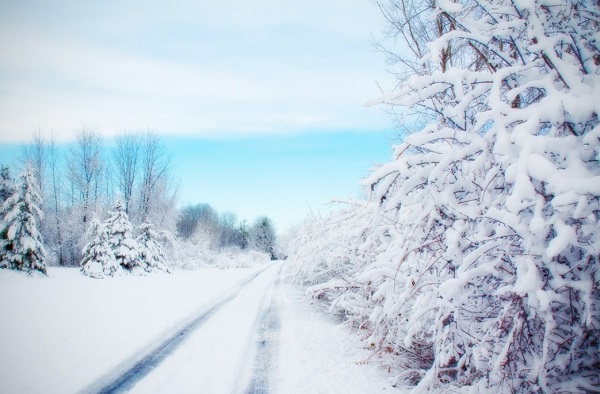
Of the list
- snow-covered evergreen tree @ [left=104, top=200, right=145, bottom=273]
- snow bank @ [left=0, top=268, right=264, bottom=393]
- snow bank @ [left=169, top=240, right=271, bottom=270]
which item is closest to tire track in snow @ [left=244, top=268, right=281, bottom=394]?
snow bank @ [left=0, top=268, right=264, bottom=393]

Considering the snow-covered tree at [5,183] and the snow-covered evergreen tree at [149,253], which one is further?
the snow-covered evergreen tree at [149,253]

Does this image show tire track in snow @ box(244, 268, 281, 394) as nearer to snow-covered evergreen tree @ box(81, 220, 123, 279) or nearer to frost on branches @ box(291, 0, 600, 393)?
frost on branches @ box(291, 0, 600, 393)

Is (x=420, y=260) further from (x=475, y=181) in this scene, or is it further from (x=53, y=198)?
(x=53, y=198)

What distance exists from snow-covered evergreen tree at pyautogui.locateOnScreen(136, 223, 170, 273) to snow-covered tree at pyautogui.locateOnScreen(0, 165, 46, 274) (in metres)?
5.72

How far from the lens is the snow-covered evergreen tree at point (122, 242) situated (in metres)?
18.6

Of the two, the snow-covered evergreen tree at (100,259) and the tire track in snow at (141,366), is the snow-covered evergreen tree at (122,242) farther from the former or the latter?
the tire track in snow at (141,366)

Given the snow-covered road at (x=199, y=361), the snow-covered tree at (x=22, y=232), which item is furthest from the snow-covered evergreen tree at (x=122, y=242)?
the snow-covered road at (x=199, y=361)

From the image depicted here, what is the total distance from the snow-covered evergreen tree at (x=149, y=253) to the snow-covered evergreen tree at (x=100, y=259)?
2.18 metres

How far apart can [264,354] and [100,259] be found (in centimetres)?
1656

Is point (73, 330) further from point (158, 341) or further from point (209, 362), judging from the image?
point (209, 362)

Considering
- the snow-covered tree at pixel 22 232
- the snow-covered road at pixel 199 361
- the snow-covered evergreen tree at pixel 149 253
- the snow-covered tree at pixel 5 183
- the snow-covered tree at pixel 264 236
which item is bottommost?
the snow-covered tree at pixel 264 236

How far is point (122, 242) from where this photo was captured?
62.1ft

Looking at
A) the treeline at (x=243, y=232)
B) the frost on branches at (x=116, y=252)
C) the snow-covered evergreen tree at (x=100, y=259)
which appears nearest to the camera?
the snow-covered evergreen tree at (x=100, y=259)

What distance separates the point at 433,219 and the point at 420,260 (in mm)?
852
